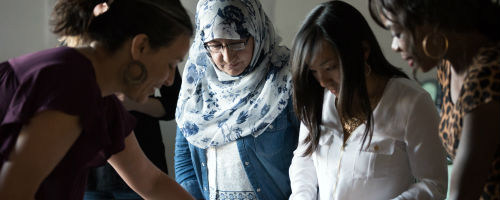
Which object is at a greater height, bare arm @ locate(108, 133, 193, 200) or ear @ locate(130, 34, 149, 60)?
ear @ locate(130, 34, 149, 60)

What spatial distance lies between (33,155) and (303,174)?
0.83 meters

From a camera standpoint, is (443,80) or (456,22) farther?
(443,80)

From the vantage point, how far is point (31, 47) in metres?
2.97

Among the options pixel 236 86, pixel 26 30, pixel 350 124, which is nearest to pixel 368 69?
pixel 350 124

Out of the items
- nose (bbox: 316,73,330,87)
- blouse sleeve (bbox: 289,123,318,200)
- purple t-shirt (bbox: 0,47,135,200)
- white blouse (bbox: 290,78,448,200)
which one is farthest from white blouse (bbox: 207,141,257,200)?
purple t-shirt (bbox: 0,47,135,200)

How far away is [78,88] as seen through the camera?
40.2 inches

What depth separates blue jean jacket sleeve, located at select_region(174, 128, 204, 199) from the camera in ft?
6.54

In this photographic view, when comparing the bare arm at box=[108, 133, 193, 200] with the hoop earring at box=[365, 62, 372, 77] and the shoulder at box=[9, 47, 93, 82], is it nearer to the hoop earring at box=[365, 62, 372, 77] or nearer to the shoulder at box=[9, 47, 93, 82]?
the shoulder at box=[9, 47, 93, 82]

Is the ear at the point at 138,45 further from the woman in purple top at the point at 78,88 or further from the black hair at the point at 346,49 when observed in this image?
the black hair at the point at 346,49

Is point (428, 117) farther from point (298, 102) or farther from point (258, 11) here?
point (258, 11)

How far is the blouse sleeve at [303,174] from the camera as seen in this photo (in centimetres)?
158

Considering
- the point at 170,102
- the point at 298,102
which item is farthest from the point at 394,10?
the point at 170,102

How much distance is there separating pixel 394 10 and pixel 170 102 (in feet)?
4.05

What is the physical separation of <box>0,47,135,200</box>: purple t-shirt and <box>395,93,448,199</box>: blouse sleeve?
72cm
